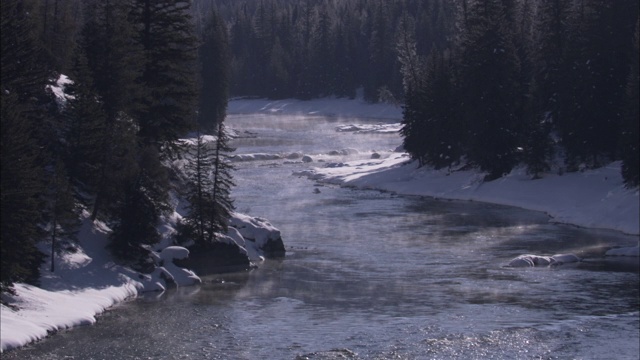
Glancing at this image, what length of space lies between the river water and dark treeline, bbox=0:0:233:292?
11.2 ft

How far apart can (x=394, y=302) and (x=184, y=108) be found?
1501 cm

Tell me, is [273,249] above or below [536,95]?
below

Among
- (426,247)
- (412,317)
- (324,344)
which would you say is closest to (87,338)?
(324,344)

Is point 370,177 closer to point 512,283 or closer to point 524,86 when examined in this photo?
point 524,86

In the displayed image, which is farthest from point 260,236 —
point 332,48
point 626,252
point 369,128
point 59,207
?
point 332,48

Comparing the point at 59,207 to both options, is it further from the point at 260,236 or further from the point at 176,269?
the point at 260,236

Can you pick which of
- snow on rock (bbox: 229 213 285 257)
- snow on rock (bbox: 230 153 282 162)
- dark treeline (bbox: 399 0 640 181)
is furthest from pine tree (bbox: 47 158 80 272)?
snow on rock (bbox: 230 153 282 162)

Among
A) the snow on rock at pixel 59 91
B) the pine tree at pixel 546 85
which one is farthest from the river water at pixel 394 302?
the snow on rock at pixel 59 91

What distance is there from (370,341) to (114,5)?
2095cm

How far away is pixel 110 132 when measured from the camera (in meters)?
39.3

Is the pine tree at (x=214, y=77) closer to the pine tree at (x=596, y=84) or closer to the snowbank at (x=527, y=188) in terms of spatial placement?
the snowbank at (x=527, y=188)

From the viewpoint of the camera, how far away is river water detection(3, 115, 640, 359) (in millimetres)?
29438

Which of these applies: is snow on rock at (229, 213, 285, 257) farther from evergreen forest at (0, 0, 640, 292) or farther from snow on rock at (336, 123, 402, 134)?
snow on rock at (336, 123, 402, 134)

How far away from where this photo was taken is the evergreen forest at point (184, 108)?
3422 cm
